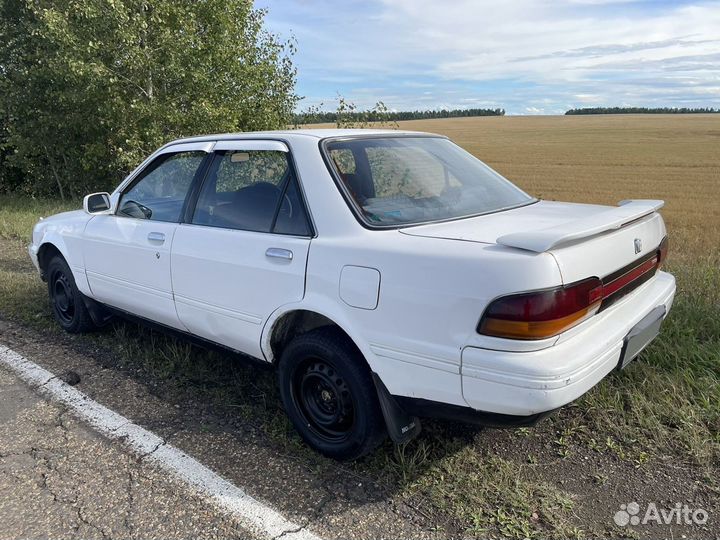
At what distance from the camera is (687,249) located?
8594mm

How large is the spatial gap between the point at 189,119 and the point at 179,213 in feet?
27.0

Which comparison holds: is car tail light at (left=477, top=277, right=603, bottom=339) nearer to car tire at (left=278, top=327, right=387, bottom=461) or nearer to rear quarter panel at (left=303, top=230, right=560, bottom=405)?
rear quarter panel at (left=303, top=230, right=560, bottom=405)

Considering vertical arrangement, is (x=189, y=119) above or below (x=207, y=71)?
below

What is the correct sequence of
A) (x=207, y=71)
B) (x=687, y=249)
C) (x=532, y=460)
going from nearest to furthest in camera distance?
(x=532, y=460) < (x=687, y=249) < (x=207, y=71)

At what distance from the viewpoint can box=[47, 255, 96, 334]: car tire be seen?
15.0 ft

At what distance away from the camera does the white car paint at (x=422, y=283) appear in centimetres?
216

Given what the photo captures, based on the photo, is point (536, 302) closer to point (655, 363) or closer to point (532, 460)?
point (532, 460)

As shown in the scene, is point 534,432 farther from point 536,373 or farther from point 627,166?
point 627,166

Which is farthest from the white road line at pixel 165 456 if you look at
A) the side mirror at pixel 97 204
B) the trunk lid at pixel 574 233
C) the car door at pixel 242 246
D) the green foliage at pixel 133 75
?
the green foliage at pixel 133 75

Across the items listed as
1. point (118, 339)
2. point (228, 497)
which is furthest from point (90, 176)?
point (228, 497)

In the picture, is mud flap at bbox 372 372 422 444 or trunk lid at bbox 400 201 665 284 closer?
trunk lid at bbox 400 201 665 284

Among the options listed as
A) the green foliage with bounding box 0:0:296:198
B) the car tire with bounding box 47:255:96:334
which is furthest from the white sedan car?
the green foliage with bounding box 0:0:296:198

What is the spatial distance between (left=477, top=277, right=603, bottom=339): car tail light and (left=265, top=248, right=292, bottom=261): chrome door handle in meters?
1.08

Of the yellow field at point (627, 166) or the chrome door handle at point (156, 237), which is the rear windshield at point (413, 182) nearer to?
the chrome door handle at point (156, 237)
